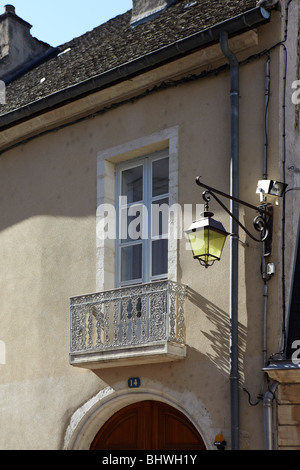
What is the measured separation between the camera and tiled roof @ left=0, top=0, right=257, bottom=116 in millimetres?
9539

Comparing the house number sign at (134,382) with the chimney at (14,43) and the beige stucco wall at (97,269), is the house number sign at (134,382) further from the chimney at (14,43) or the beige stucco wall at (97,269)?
the chimney at (14,43)

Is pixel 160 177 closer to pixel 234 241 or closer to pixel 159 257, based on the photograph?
pixel 159 257

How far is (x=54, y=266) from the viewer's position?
32.6 feet

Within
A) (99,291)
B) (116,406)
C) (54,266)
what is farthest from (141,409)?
(54,266)

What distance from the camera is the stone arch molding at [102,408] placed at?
27.3 ft

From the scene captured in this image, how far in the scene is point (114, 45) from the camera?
10930mm

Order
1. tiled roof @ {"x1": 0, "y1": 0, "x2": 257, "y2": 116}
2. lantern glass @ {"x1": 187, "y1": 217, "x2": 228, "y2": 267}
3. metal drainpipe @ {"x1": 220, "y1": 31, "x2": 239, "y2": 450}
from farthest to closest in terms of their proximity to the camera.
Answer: tiled roof @ {"x1": 0, "y1": 0, "x2": 257, "y2": 116} < metal drainpipe @ {"x1": 220, "y1": 31, "x2": 239, "y2": 450} < lantern glass @ {"x1": 187, "y1": 217, "x2": 228, "y2": 267}

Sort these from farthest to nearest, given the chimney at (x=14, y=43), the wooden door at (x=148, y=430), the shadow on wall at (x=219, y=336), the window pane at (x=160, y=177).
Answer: the chimney at (x=14, y=43) < the window pane at (x=160, y=177) < the wooden door at (x=148, y=430) < the shadow on wall at (x=219, y=336)

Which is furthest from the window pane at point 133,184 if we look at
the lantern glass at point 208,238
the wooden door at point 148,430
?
the wooden door at point 148,430

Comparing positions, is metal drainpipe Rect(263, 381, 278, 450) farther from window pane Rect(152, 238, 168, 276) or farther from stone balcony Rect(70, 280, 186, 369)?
window pane Rect(152, 238, 168, 276)

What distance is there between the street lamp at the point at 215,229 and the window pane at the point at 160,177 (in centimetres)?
149

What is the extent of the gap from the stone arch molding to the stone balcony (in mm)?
339

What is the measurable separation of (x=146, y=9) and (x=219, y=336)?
5151mm

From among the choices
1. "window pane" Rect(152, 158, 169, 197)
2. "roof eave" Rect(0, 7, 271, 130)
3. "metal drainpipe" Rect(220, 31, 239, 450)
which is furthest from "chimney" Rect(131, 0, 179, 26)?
"metal drainpipe" Rect(220, 31, 239, 450)
